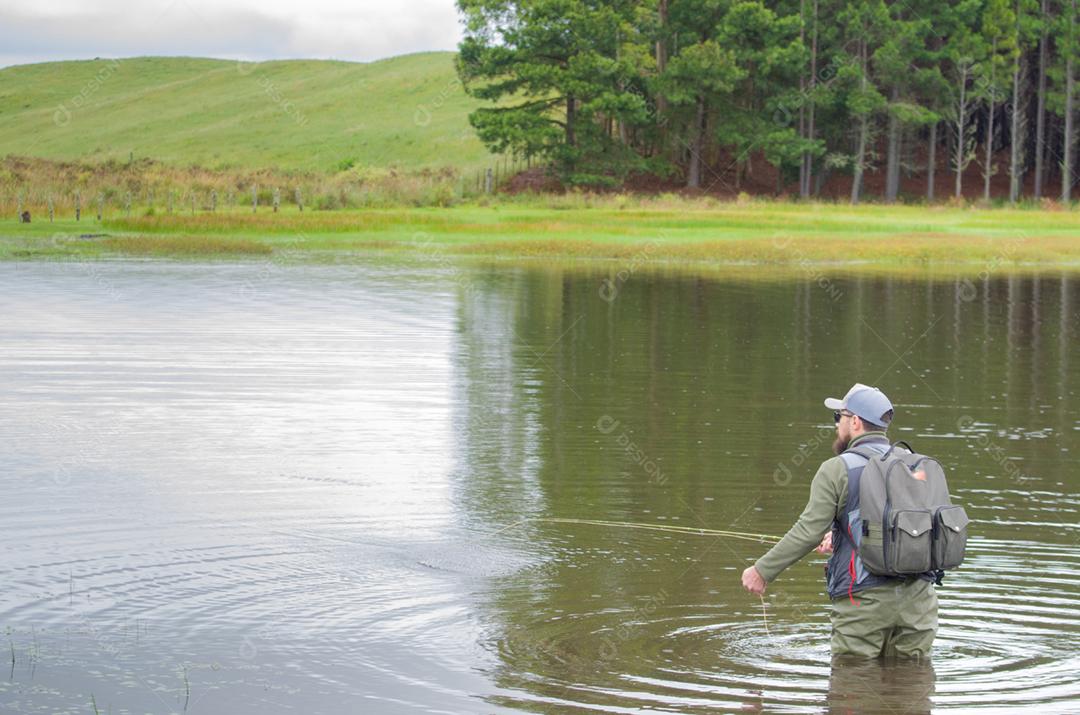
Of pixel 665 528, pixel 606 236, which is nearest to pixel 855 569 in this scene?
pixel 665 528

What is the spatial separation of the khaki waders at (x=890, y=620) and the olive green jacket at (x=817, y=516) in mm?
400

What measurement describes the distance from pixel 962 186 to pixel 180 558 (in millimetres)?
81433

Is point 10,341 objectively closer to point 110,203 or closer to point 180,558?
point 180,558

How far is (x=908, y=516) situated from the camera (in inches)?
294

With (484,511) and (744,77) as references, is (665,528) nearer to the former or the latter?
(484,511)

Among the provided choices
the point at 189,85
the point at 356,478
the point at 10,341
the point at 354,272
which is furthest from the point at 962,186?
the point at 189,85

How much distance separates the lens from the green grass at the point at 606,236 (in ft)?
154

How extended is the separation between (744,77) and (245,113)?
66720 mm

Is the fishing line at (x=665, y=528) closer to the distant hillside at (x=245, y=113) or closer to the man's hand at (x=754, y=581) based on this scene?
the man's hand at (x=754, y=581)

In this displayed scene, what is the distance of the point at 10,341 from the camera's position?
23906mm

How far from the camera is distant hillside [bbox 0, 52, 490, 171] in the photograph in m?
108

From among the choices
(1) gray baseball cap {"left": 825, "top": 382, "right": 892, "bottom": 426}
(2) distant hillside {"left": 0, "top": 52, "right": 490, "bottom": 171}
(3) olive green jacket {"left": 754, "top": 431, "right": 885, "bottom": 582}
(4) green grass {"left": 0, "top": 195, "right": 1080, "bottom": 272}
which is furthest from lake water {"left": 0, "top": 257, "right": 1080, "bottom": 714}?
(2) distant hillside {"left": 0, "top": 52, "right": 490, "bottom": 171}

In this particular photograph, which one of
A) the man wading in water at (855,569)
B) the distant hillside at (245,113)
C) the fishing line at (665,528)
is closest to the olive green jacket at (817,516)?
the man wading in water at (855,569)

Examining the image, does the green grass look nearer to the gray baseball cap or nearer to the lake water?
the lake water
